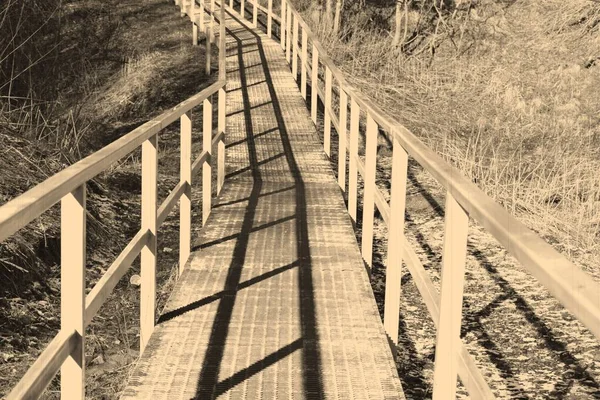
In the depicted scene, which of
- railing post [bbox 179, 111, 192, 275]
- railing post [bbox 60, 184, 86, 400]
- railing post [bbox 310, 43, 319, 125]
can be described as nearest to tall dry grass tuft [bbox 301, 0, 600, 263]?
railing post [bbox 310, 43, 319, 125]

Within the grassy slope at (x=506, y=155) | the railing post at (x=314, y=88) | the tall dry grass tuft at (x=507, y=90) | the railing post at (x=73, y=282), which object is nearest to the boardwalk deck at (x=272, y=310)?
the grassy slope at (x=506, y=155)

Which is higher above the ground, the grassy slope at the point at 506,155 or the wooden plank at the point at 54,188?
the wooden plank at the point at 54,188

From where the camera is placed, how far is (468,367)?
8.90ft

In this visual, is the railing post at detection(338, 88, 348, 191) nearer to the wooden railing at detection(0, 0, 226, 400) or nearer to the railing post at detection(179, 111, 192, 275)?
the railing post at detection(179, 111, 192, 275)

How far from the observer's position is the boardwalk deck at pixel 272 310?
403 cm

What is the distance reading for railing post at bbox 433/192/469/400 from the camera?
9.34ft

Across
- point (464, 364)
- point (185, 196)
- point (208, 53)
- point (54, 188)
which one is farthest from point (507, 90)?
point (54, 188)

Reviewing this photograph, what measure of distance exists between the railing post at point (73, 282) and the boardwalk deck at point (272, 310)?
0.85 m

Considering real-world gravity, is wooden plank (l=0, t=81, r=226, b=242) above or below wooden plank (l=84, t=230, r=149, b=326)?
above

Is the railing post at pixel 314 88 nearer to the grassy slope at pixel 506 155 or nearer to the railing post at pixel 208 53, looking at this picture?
the grassy slope at pixel 506 155

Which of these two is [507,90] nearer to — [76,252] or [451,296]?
[451,296]

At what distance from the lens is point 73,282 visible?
2885mm

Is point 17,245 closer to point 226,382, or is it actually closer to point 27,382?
point 226,382

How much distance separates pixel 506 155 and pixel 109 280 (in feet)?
31.2
